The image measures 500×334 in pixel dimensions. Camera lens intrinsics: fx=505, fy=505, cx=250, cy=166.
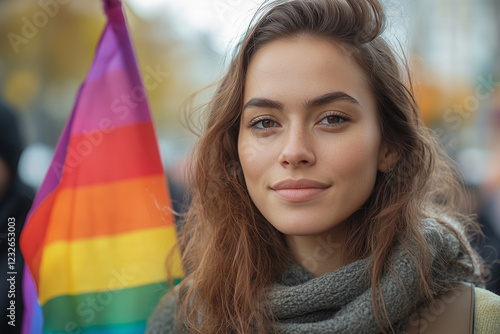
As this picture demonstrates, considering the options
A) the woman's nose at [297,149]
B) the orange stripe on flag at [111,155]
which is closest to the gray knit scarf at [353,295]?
the woman's nose at [297,149]

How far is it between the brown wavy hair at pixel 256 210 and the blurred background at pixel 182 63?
0.46 ft

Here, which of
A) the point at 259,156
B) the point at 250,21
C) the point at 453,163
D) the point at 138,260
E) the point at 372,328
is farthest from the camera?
the point at 453,163

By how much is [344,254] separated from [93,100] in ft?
3.45

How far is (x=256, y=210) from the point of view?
185 cm

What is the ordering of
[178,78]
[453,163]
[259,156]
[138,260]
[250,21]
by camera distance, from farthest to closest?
[178,78]
[453,163]
[138,260]
[250,21]
[259,156]

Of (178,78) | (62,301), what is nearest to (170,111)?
(178,78)

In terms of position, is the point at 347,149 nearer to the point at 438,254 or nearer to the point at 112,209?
the point at 438,254

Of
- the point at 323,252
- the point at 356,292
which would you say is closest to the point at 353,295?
the point at 356,292

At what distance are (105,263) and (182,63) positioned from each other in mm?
2362

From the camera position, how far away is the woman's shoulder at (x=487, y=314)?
1552 mm

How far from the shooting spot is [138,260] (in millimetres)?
1850

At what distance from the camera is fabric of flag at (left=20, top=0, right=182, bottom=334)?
1787 mm

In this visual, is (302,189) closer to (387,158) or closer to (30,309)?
(387,158)

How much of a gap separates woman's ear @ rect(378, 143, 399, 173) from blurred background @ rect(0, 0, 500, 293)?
33 cm
